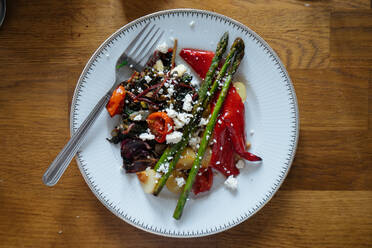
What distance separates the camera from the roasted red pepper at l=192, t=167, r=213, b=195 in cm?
212

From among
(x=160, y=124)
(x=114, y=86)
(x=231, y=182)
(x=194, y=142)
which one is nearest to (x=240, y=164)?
(x=231, y=182)

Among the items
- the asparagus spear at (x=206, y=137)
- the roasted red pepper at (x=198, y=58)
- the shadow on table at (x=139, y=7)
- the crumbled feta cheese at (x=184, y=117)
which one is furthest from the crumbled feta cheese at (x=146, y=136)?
the shadow on table at (x=139, y=7)

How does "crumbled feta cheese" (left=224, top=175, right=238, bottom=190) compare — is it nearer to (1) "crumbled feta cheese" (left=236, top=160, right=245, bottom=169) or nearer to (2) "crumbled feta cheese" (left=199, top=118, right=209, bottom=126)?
A: (1) "crumbled feta cheese" (left=236, top=160, right=245, bottom=169)

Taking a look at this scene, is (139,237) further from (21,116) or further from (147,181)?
(21,116)

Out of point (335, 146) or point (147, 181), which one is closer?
point (147, 181)

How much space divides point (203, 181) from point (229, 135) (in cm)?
37

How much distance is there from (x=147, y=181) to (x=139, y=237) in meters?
0.52

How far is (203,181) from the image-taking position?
2.13 meters

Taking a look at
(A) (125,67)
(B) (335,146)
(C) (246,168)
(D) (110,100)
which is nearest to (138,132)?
(D) (110,100)

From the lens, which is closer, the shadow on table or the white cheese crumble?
the white cheese crumble

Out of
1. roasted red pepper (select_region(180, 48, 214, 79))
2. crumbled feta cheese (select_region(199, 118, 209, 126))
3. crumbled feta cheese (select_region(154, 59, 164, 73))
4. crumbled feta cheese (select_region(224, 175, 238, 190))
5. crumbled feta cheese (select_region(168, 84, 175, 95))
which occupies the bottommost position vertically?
crumbled feta cheese (select_region(224, 175, 238, 190))

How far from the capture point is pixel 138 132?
2.12 m

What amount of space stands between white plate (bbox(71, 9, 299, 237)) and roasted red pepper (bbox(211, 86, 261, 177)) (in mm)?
93

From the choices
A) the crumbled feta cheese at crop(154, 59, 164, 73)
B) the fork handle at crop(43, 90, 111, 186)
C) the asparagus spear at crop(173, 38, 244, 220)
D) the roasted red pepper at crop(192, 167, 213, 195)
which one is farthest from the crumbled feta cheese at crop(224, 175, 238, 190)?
the fork handle at crop(43, 90, 111, 186)
